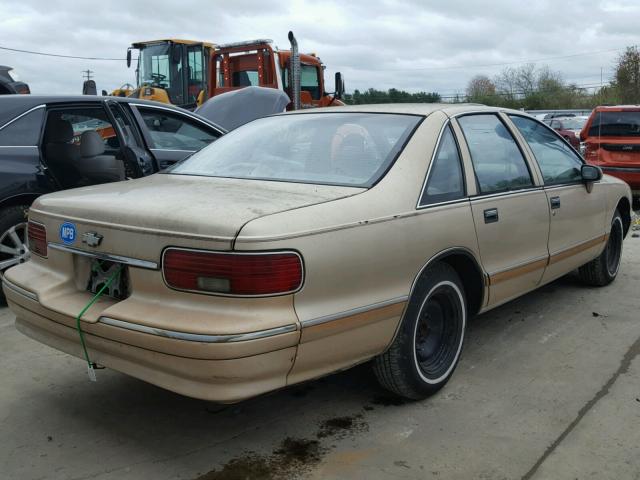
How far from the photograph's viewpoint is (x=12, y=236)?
5.11 m

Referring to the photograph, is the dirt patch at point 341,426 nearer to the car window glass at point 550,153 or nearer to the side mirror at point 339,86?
the car window glass at point 550,153

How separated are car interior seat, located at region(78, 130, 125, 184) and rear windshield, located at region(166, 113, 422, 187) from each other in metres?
1.43

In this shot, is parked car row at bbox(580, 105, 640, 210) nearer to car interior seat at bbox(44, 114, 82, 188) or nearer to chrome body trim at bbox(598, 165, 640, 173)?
chrome body trim at bbox(598, 165, 640, 173)

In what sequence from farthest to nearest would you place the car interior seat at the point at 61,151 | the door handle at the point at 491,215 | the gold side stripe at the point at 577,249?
the car interior seat at the point at 61,151, the gold side stripe at the point at 577,249, the door handle at the point at 491,215

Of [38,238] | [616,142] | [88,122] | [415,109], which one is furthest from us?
[616,142]

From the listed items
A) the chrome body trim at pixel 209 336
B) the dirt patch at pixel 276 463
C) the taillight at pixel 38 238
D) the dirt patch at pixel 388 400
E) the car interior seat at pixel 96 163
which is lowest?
the dirt patch at pixel 276 463

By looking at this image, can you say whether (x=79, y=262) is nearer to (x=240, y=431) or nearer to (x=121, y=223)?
(x=121, y=223)

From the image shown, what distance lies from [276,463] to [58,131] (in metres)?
3.66

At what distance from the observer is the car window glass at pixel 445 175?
3.46m

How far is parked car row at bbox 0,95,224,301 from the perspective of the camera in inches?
201

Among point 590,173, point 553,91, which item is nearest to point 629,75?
point 553,91

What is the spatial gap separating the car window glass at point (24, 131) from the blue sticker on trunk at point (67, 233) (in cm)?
231

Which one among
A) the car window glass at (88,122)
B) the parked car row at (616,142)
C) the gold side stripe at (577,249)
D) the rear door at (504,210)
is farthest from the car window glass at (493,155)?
the parked car row at (616,142)

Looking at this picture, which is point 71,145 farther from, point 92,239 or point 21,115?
point 92,239
